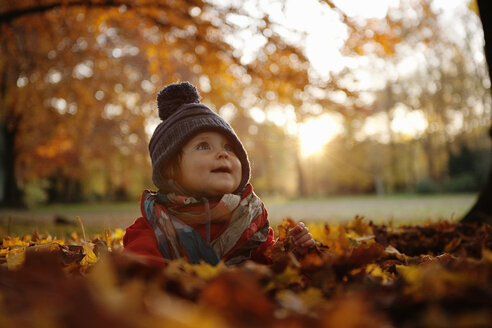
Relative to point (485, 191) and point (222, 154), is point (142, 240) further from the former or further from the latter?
point (485, 191)

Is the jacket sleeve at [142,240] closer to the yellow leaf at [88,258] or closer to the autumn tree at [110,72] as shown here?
the yellow leaf at [88,258]

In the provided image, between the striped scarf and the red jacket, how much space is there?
3 centimetres

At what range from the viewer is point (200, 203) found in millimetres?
1646

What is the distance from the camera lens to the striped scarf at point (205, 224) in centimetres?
154

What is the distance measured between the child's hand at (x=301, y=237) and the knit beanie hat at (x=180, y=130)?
44 centimetres

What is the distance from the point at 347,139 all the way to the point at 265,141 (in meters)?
10.3

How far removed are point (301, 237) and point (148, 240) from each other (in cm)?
66

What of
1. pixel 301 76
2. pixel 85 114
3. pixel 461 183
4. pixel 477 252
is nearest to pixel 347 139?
pixel 461 183

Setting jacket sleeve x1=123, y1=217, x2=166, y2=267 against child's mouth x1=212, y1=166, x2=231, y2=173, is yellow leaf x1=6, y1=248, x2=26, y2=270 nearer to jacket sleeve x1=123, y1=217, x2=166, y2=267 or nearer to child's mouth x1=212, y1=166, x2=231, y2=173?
jacket sleeve x1=123, y1=217, x2=166, y2=267

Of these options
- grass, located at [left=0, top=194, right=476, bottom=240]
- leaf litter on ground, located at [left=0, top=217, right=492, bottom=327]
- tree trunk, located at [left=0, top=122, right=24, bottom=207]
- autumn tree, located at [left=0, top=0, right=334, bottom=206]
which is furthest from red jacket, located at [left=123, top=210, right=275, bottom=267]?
tree trunk, located at [left=0, top=122, right=24, bottom=207]

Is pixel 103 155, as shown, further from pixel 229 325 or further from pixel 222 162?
pixel 229 325

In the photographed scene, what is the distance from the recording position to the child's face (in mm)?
1709

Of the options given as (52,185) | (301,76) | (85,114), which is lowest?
(52,185)

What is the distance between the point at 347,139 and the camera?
28375 mm
